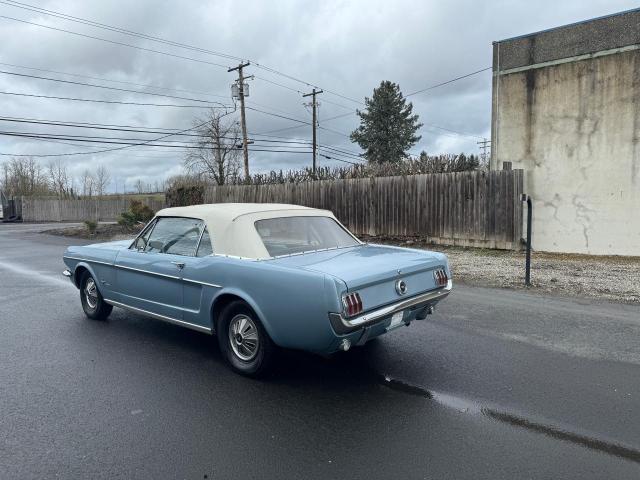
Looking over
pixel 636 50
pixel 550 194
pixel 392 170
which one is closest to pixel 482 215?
pixel 550 194

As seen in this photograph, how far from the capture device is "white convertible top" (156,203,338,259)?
4.52 meters

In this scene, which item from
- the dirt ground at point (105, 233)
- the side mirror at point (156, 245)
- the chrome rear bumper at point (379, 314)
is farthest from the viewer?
the dirt ground at point (105, 233)

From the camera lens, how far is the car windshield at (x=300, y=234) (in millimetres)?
4734

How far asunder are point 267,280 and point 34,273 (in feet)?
28.4

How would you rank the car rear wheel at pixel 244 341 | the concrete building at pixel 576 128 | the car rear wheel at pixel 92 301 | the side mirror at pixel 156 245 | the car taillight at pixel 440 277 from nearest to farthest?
the car rear wheel at pixel 244 341 → the car taillight at pixel 440 277 → the side mirror at pixel 156 245 → the car rear wheel at pixel 92 301 → the concrete building at pixel 576 128

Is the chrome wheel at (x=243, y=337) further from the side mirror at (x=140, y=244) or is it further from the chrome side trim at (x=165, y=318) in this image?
the side mirror at (x=140, y=244)

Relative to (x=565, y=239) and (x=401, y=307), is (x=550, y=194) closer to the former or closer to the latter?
(x=565, y=239)

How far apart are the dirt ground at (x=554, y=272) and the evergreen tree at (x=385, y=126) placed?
31.9 meters

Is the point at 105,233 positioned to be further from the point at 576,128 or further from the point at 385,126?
the point at 385,126

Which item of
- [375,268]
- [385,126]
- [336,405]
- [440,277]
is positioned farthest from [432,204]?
[385,126]

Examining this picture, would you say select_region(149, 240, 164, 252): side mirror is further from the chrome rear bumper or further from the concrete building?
the concrete building

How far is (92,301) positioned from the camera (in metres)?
6.43

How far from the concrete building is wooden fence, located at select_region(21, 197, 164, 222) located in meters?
34.1

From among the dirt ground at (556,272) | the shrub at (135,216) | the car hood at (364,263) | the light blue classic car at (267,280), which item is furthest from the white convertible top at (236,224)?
the shrub at (135,216)
